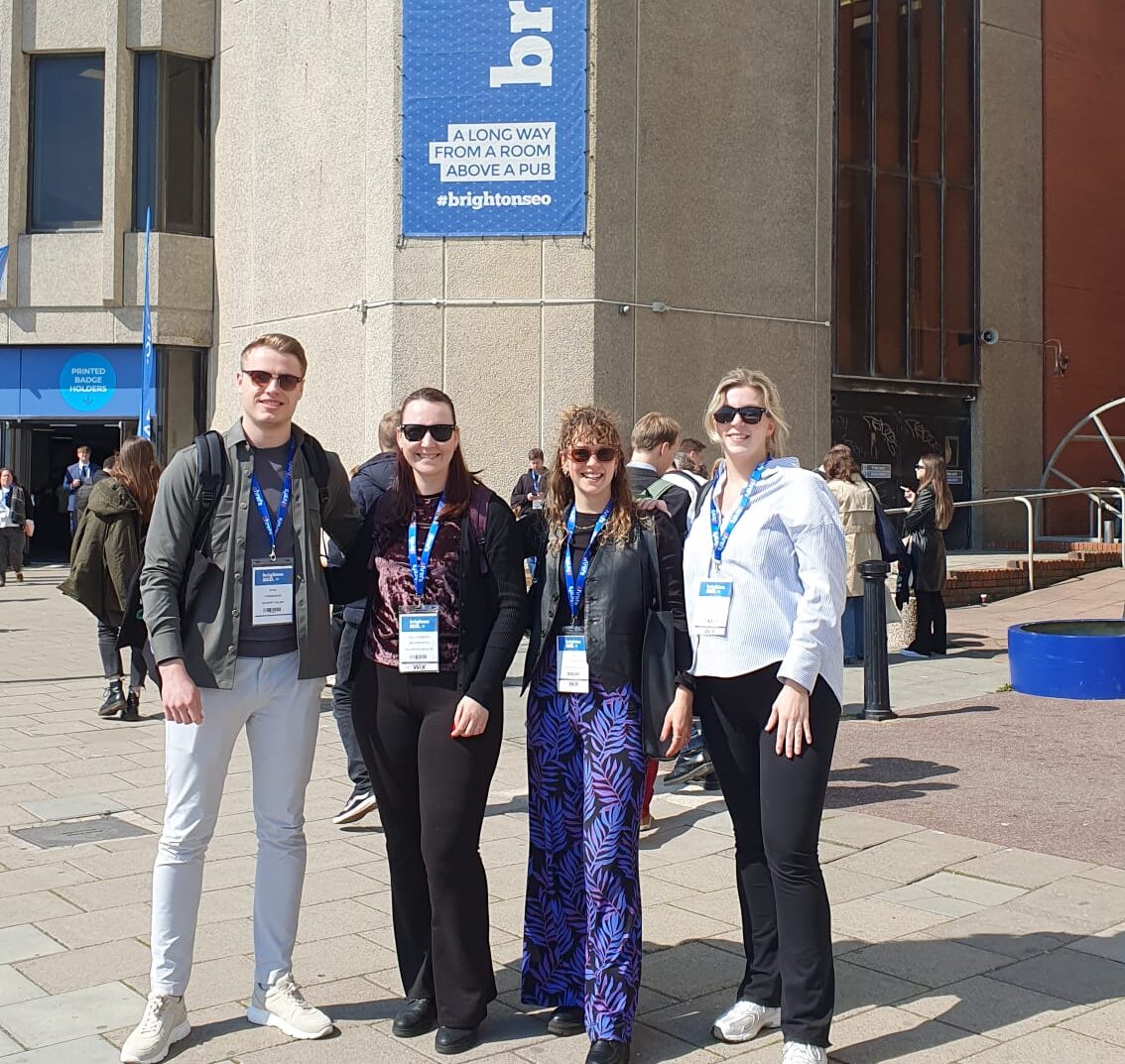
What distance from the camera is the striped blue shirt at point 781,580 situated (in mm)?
3770

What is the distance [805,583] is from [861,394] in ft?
55.7

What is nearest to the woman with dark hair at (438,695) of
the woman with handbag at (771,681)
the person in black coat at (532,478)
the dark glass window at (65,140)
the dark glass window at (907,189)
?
the woman with handbag at (771,681)

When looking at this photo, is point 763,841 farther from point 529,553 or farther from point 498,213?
point 498,213

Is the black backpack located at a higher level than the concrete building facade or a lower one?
lower

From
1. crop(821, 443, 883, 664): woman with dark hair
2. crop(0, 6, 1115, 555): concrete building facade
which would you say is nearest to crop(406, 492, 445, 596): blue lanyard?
crop(821, 443, 883, 664): woman with dark hair

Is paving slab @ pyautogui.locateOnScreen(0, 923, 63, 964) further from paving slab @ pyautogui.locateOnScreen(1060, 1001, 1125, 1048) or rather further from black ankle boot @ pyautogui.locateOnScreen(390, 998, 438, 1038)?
paving slab @ pyautogui.locateOnScreen(1060, 1001, 1125, 1048)

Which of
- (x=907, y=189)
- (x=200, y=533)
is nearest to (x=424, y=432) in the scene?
(x=200, y=533)

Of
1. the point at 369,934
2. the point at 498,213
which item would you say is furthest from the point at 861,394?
the point at 369,934

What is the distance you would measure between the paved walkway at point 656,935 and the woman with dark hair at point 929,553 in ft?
15.3

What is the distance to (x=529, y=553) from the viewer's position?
4180 mm

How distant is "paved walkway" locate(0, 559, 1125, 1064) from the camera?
3.93 metres

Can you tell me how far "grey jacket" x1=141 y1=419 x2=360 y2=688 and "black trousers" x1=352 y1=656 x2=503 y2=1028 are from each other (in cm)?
25

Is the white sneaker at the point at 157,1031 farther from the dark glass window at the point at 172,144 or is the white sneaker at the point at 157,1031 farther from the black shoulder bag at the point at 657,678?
the dark glass window at the point at 172,144

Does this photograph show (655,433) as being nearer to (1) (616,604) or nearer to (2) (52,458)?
(1) (616,604)
